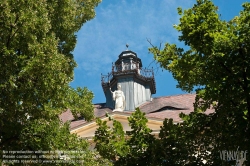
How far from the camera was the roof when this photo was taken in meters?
26.9

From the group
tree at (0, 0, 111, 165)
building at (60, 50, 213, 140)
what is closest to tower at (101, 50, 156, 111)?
building at (60, 50, 213, 140)

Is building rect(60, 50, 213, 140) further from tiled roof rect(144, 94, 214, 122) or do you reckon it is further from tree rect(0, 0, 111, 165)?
tree rect(0, 0, 111, 165)

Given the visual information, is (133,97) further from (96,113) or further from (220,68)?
(220,68)

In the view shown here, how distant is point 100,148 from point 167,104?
20.1m

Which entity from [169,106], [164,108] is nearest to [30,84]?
[169,106]

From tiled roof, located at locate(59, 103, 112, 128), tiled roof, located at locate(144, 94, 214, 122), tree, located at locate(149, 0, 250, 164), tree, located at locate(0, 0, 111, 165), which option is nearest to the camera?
tree, located at locate(149, 0, 250, 164)

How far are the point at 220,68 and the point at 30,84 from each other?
16.2 ft

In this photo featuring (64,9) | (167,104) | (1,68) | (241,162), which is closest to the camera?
(241,162)

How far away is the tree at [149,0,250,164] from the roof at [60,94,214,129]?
1543cm

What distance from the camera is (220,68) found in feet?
30.5

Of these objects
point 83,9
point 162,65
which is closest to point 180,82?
point 162,65

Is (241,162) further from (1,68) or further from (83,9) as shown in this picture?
(83,9)

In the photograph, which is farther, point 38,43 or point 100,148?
point 38,43

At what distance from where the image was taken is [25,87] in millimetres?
11328
